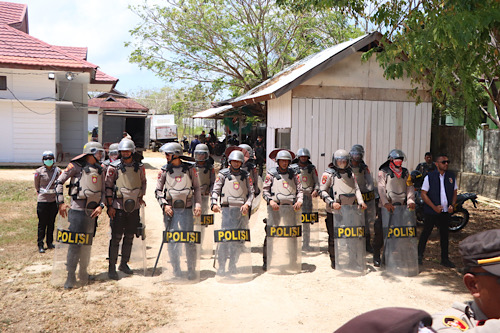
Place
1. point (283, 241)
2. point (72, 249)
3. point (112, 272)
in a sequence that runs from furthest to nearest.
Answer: point (283, 241) < point (112, 272) < point (72, 249)

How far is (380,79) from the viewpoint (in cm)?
1335

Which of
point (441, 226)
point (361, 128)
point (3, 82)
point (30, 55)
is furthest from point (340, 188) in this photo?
point (3, 82)

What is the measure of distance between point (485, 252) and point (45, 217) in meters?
7.81

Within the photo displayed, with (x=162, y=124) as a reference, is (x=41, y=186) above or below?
below

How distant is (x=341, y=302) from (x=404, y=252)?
171cm

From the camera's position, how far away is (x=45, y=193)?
8094 mm

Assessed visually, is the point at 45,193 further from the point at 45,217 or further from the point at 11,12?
the point at 11,12

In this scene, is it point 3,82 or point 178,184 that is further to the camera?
point 3,82

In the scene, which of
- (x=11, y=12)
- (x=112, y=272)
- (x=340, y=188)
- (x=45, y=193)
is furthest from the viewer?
(x=11, y=12)

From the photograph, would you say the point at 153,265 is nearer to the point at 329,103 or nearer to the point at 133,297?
the point at 133,297

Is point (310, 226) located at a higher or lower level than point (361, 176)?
lower

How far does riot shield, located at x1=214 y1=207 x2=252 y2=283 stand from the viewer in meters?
6.88

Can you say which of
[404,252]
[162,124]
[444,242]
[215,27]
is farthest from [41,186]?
[162,124]

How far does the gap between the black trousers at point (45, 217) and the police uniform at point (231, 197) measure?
10.3 ft
